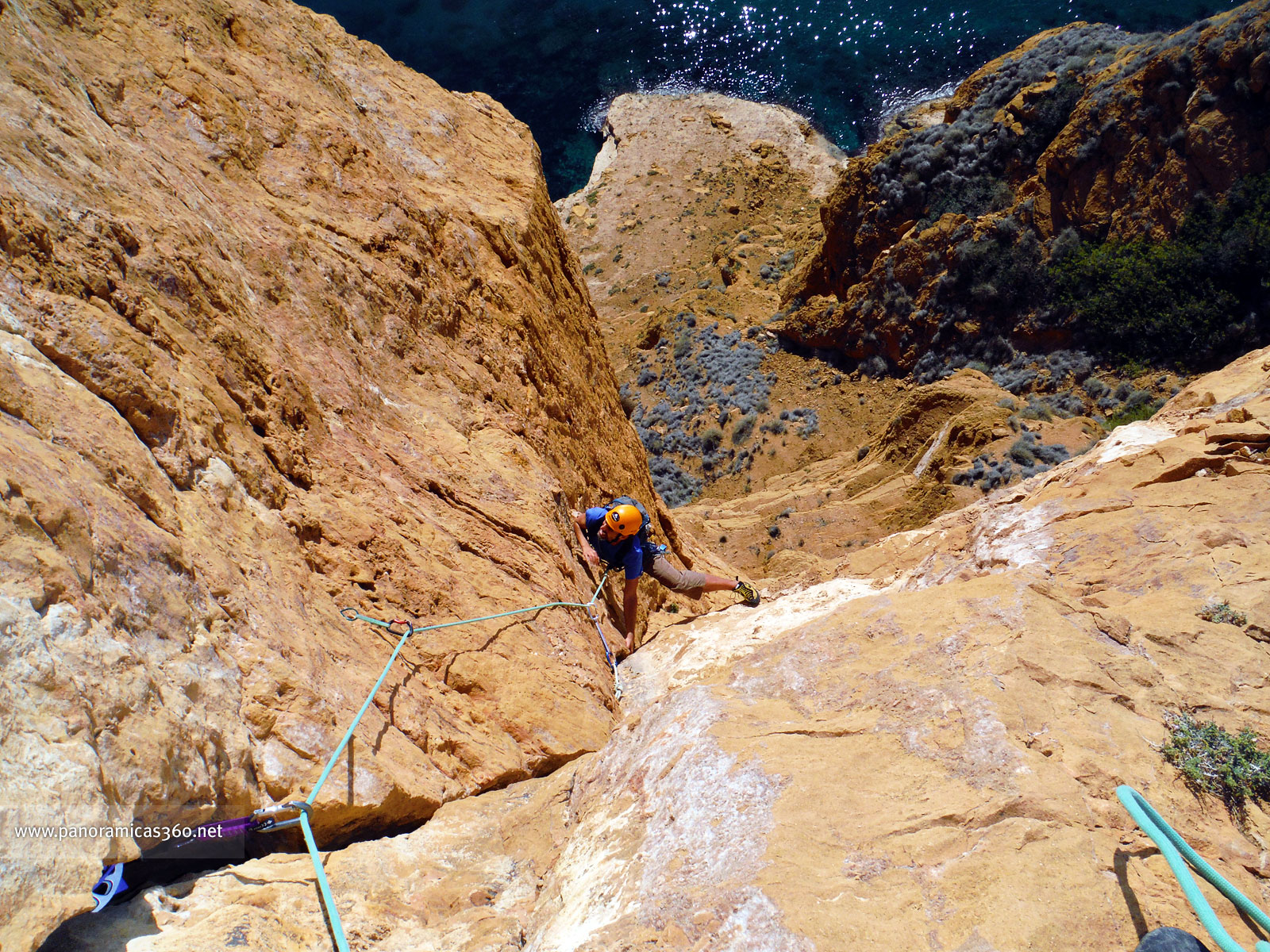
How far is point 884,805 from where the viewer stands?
121 inches

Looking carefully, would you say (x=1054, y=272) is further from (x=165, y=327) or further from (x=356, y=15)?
(x=356, y=15)

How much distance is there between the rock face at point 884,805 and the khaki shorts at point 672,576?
2836 mm

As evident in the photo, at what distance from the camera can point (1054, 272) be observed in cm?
1906

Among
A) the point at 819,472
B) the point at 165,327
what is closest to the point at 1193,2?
the point at 819,472

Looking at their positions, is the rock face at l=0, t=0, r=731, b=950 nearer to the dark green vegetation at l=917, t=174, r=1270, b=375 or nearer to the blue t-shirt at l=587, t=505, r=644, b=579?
the blue t-shirt at l=587, t=505, r=644, b=579

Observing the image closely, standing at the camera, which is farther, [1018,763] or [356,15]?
[356,15]

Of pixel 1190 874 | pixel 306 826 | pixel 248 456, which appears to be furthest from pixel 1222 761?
pixel 248 456

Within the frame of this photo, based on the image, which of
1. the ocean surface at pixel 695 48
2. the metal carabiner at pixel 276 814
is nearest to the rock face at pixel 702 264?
the ocean surface at pixel 695 48

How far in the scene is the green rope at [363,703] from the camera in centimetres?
274

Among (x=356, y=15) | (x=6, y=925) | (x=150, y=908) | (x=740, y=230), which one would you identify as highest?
(x=356, y=15)

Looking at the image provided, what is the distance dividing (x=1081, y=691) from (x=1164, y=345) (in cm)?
1767

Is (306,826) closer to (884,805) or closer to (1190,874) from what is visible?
(884,805)

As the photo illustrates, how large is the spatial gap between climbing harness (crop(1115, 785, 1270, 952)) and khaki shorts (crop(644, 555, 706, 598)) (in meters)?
5.29

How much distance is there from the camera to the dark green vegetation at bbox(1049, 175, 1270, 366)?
53.8 feet
